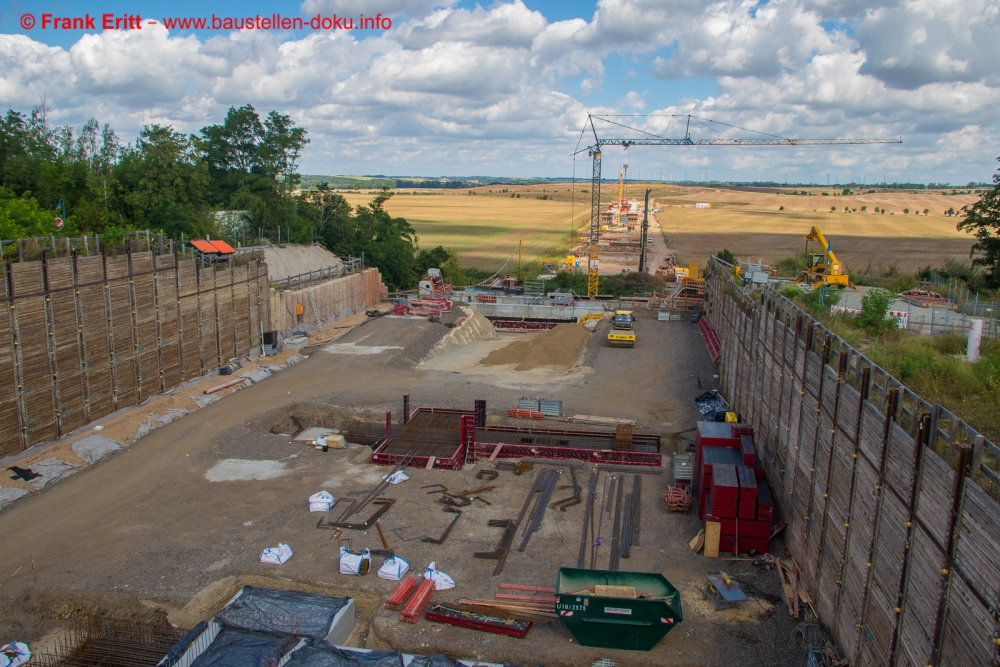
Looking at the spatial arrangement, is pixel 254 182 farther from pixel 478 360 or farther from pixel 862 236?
pixel 862 236

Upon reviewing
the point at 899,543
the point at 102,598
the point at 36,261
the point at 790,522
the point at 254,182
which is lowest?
the point at 102,598

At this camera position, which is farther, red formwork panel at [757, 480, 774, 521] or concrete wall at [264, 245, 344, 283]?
concrete wall at [264, 245, 344, 283]

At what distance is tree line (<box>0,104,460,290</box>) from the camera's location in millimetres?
48438

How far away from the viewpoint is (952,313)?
2339 cm

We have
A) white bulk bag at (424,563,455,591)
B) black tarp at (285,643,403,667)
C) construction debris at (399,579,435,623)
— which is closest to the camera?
black tarp at (285,643,403,667)

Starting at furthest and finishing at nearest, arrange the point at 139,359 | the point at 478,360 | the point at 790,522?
1. the point at 478,360
2. the point at 139,359
3. the point at 790,522

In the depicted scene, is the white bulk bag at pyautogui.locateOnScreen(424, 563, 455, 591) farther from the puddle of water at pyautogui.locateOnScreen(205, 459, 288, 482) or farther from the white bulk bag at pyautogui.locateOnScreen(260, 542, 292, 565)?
the puddle of water at pyautogui.locateOnScreen(205, 459, 288, 482)

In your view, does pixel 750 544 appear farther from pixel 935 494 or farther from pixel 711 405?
pixel 711 405

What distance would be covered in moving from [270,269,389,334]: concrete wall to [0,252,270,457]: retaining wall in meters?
5.65

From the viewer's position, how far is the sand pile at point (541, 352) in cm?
3712

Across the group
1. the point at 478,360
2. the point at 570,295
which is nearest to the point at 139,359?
the point at 478,360

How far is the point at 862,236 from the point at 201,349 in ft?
361

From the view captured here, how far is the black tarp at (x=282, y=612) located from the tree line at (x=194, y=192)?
28.5 m

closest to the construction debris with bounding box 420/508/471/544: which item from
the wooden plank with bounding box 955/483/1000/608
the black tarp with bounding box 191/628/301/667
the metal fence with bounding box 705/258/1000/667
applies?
the black tarp with bounding box 191/628/301/667
